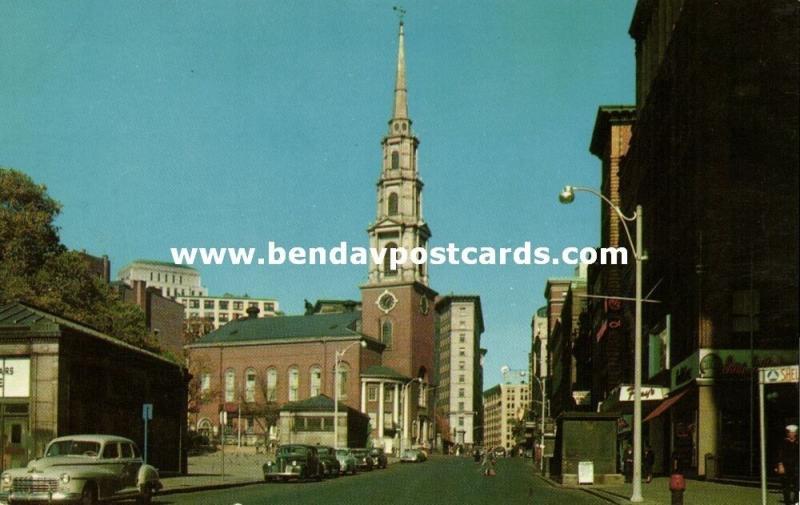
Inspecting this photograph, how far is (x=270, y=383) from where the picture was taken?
153875mm

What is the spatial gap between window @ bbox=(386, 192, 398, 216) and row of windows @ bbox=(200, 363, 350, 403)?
825 inches

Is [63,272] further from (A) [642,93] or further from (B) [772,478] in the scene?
(B) [772,478]

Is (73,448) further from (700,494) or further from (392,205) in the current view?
(392,205)

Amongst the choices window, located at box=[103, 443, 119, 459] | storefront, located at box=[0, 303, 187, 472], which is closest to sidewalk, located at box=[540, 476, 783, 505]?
window, located at box=[103, 443, 119, 459]

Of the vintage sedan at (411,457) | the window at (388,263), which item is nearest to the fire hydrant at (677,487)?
the vintage sedan at (411,457)

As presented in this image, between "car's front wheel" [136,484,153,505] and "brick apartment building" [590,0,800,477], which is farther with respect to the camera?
"brick apartment building" [590,0,800,477]

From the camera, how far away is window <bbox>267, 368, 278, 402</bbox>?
15188cm

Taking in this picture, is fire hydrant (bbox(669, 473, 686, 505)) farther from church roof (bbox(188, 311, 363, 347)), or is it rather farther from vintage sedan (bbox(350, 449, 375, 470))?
church roof (bbox(188, 311, 363, 347))

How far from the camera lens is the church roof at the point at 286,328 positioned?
153m

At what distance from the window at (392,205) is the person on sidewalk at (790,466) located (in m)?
126

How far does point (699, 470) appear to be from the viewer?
140ft

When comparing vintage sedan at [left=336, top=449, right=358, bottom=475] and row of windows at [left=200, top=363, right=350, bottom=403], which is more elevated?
Result: row of windows at [left=200, top=363, right=350, bottom=403]

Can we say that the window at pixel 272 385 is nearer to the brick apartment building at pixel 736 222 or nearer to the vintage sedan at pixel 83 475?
the brick apartment building at pixel 736 222

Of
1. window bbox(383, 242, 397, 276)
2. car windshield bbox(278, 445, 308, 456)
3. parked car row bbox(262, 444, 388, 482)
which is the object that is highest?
window bbox(383, 242, 397, 276)
